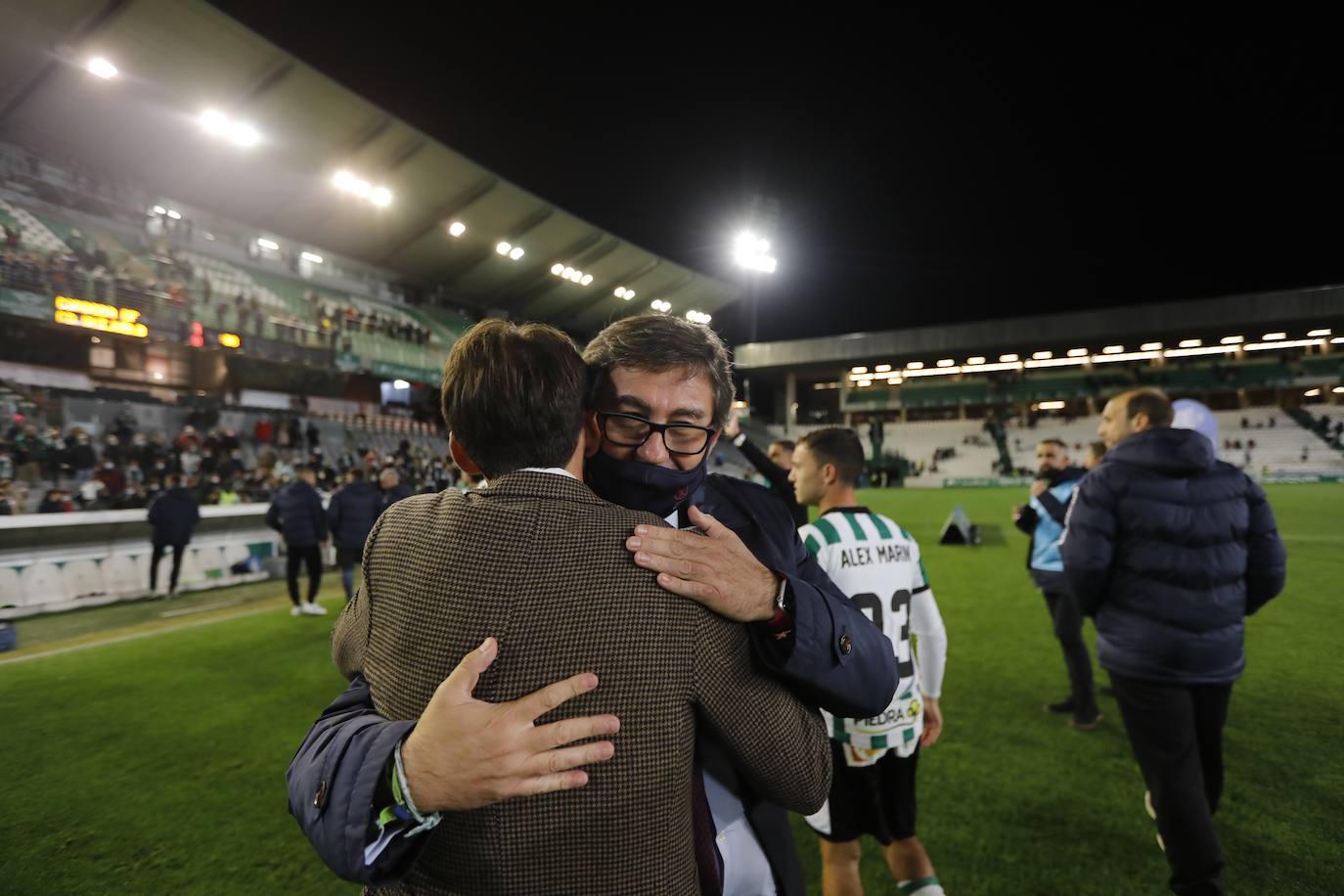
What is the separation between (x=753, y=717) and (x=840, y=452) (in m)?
2.11

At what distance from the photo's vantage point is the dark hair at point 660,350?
1547 millimetres

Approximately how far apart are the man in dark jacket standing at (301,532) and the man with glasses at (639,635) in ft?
27.7

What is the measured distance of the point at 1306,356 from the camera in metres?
37.0

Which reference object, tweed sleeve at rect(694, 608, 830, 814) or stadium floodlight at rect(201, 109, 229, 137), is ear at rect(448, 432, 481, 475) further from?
stadium floodlight at rect(201, 109, 229, 137)

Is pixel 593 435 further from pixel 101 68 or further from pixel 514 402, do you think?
pixel 101 68

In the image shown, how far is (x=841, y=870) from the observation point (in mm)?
2537

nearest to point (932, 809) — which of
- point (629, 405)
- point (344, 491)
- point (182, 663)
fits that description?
point (629, 405)

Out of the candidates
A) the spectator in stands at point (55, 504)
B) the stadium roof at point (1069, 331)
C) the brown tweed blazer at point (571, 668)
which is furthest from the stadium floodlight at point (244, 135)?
the stadium roof at point (1069, 331)

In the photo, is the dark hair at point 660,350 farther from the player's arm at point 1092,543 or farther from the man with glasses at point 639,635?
the player's arm at point 1092,543

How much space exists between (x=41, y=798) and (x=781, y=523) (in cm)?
505

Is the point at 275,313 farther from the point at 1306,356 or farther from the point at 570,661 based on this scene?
the point at 1306,356

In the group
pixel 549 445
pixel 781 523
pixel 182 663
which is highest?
pixel 549 445

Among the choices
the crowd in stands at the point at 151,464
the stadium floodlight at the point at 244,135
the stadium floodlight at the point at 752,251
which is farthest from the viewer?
the stadium floodlight at the point at 752,251

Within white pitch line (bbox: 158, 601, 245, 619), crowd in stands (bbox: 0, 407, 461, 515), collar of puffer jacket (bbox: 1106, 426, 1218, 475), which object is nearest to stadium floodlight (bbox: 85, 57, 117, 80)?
crowd in stands (bbox: 0, 407, 461, 515)
